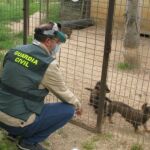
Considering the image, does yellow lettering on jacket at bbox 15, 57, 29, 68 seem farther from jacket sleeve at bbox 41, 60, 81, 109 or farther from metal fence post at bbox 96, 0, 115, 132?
metal fence post at bbox 96, 0, 115, 132

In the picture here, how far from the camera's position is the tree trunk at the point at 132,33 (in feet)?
32.6

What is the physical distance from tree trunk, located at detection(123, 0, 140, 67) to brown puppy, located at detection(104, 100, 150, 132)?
3357 mm

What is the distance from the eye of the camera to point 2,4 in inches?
474

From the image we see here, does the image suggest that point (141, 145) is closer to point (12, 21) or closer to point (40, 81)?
point (40, 81)

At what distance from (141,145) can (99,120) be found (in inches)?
29.1

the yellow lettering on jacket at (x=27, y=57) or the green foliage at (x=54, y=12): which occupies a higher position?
the yellow lettering on jacket at (x=27, y=57)

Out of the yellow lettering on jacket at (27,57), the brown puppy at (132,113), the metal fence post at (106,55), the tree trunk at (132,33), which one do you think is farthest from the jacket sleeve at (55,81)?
the tree trunk at (132,33)

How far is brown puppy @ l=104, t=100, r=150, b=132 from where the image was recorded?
629cm

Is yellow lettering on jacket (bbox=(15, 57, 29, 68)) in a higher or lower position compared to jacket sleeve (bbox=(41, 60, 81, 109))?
higher

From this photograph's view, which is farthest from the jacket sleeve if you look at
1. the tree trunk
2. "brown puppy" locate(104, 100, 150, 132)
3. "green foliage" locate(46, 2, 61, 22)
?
"green foliage" locate(46, 2, 61, 22)

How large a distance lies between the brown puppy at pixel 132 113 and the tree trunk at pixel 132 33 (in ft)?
11.0

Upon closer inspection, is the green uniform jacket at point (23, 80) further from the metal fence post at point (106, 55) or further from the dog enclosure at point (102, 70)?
the dog enclosure at point (102, 70)

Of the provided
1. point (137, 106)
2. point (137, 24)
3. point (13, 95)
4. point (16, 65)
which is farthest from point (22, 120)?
point (137, 24)

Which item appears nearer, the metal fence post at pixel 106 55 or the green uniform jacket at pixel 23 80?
the green uniform jacket at pixel 23 80
